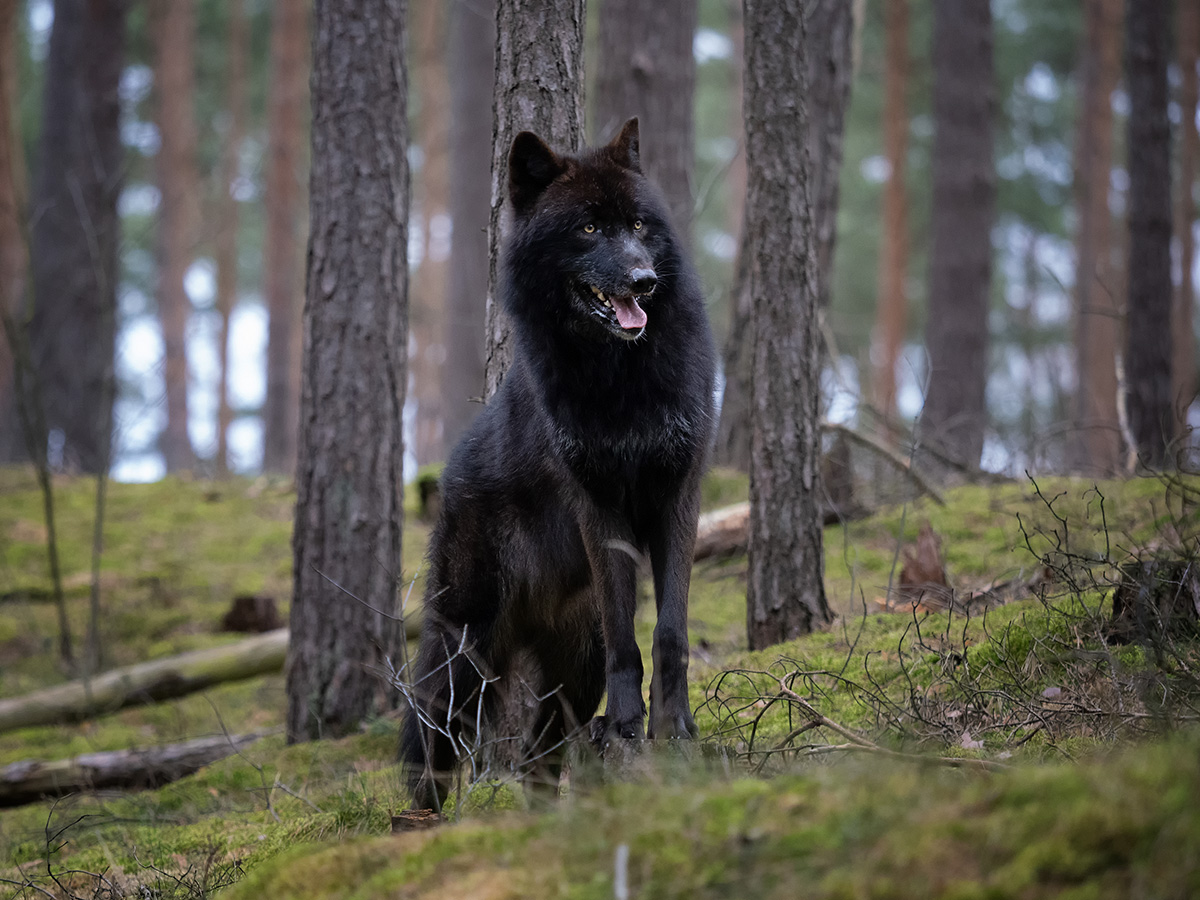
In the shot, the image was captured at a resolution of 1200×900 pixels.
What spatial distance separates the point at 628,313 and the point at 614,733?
1492mm

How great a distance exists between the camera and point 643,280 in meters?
3.45

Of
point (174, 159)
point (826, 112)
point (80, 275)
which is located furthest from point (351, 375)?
point (174, 159)

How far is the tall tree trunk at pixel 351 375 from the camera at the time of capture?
5496 mm

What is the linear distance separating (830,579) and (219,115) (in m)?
22.8

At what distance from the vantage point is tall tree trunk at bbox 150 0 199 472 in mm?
18906

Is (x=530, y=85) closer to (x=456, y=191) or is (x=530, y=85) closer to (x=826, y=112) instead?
(x=826, y=112)

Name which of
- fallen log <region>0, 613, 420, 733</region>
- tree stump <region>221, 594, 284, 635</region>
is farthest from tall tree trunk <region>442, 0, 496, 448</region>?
fallen log <region>0, 613, 420, 733</region>

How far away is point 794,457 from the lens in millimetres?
4906

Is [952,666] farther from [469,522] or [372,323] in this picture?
[372,323]

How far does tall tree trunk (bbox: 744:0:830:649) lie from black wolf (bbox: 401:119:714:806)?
3.72 feet

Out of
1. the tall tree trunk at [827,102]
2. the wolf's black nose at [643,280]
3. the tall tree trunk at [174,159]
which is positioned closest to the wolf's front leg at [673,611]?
the wolf's black nose at [643,280]

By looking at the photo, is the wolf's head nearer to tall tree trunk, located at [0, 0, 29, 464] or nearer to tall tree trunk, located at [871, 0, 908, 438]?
tall tree trunk, located at [0, 0, 29, 464]

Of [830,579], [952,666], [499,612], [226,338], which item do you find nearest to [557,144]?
[499,612]

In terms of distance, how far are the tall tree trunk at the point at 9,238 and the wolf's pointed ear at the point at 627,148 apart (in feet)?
37.2
